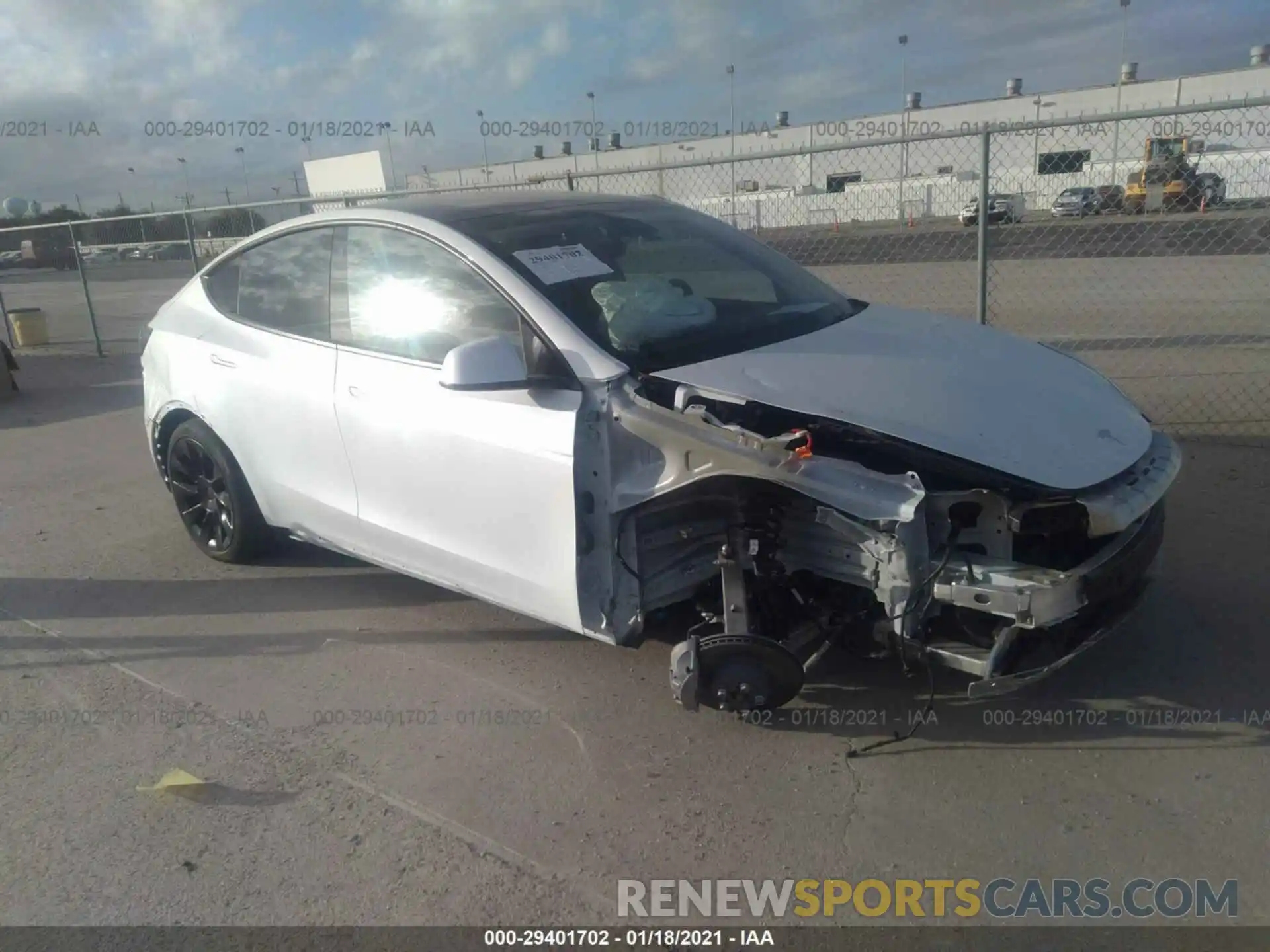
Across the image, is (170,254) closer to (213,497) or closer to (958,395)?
(213,497)

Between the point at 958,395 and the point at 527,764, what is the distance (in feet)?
6.16

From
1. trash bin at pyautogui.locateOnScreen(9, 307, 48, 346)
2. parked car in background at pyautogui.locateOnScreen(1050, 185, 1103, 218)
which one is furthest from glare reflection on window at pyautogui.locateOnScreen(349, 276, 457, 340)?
parked car in background at pyautogui.locateOnScreen(1050, 185, 1103, 218)

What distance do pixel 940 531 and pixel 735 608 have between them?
0.70 meters

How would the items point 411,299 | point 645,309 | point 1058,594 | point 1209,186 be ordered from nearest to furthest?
point 1058,594
point 645,309
point 411,299
point 1209,186

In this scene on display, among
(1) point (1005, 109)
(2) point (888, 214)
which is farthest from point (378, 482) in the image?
(1) point (1005, 109)

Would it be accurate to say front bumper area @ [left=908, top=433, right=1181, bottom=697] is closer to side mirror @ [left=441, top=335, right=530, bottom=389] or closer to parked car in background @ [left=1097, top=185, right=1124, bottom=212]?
side mirror @ [left=441, top=335, right=530, bottom=389]

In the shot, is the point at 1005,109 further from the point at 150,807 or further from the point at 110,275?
the point at 150,807

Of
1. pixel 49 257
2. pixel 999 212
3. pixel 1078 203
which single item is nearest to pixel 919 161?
pixel 1078 203

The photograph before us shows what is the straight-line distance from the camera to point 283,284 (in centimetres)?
442

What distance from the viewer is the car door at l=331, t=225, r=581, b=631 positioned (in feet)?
10.7

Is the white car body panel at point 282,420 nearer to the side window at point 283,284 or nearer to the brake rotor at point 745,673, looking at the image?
the side window at point 283,284

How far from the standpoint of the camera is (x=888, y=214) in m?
28.1

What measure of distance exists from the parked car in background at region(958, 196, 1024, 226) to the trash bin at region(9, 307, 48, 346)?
14.4 metres

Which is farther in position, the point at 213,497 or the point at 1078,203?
the point at 1078,203
